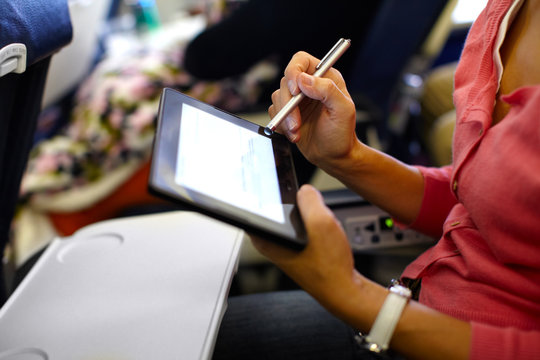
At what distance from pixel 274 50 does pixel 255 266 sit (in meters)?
0.57

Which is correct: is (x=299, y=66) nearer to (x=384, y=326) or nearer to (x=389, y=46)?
(x=384, y=326)

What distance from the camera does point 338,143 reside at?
1.88 feet

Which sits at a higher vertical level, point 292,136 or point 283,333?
point 292,136

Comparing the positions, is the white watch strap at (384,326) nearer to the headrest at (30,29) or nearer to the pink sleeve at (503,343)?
the pink sleeve at (503,343)

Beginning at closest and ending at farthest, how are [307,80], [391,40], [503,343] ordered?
[503,343]
[307,80]
[391,40]

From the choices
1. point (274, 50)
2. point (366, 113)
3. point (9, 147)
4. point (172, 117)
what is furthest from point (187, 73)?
point (172, 117)

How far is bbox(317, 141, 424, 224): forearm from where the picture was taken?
62 cm

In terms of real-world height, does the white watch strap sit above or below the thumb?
below

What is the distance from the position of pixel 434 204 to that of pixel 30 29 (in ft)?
1.93

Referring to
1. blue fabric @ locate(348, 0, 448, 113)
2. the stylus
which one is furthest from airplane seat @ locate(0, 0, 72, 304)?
blue fabric @ locate(348, 0, 448, 113)

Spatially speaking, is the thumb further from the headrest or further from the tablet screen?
the headrest

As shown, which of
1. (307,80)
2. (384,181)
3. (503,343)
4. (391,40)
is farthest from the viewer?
(391,40)

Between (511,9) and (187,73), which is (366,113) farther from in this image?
(187,73)

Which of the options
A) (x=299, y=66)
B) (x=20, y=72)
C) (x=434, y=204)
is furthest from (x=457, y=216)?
(x=20, y=72)
